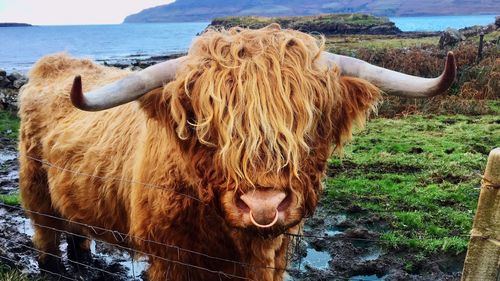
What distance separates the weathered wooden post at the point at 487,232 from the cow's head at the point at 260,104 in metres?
0.59

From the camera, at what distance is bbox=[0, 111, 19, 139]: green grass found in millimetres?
11552

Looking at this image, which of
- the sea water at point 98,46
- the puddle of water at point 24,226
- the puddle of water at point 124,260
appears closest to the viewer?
the puddle of water at point 124,260

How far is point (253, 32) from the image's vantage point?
8.98ft

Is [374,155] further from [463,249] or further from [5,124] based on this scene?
[5,124]

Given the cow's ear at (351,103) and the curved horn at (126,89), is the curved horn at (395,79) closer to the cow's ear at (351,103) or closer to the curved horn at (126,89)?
the cow's ear at (351,103)

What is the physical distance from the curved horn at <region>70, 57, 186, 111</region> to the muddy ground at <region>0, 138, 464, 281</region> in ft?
6.99

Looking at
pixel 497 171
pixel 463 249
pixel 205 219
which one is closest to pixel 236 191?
pixel 205 219

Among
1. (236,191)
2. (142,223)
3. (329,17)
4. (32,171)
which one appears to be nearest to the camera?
(236,191)

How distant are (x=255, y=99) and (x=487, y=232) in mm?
1103

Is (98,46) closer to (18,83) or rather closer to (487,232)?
(18,83)

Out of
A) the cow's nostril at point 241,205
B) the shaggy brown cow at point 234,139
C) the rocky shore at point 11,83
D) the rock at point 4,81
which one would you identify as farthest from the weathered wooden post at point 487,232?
the rock at point 4,81

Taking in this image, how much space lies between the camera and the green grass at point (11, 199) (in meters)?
7.05

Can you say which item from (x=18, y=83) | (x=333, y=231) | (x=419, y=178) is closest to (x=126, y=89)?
(x=333, y=231)

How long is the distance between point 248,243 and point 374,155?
5.98 meters
